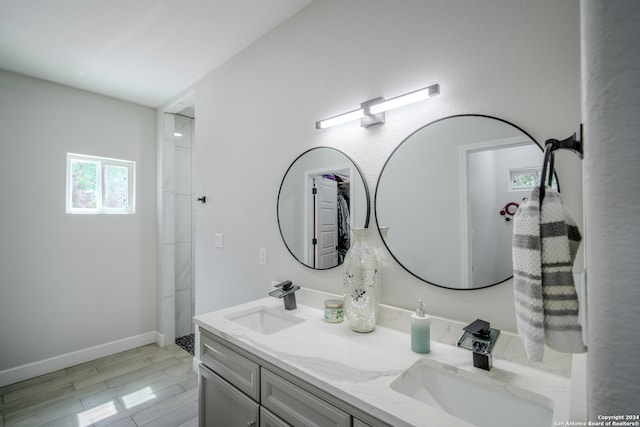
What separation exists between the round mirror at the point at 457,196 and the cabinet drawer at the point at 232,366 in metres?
0.77

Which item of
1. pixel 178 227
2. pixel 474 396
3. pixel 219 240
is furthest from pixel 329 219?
pixel 178 227

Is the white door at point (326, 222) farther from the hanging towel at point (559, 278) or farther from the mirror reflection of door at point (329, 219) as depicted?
the hanging towel at point (559, 278)

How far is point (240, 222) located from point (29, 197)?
200 cm

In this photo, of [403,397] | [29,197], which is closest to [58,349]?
[29,197]

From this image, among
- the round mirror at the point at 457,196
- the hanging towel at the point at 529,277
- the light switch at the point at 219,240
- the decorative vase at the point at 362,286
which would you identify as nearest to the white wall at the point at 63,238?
the light switch at the point at 219,240

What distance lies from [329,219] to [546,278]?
1205mm

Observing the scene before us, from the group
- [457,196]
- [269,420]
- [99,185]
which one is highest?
[99,185]

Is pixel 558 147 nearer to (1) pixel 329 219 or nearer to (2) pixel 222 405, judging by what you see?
(1) pixel 329 219

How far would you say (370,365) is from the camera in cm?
101

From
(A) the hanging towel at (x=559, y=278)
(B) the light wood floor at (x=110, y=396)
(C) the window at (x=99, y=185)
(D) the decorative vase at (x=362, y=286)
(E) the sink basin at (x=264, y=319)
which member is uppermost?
(C) the window at (x=99, y=185)

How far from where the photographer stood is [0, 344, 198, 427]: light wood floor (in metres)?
2.07

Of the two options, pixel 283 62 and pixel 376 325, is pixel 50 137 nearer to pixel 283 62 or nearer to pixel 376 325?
pixel 283 62

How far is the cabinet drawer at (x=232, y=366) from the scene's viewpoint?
1.18 m

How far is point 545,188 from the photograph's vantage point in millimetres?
572
